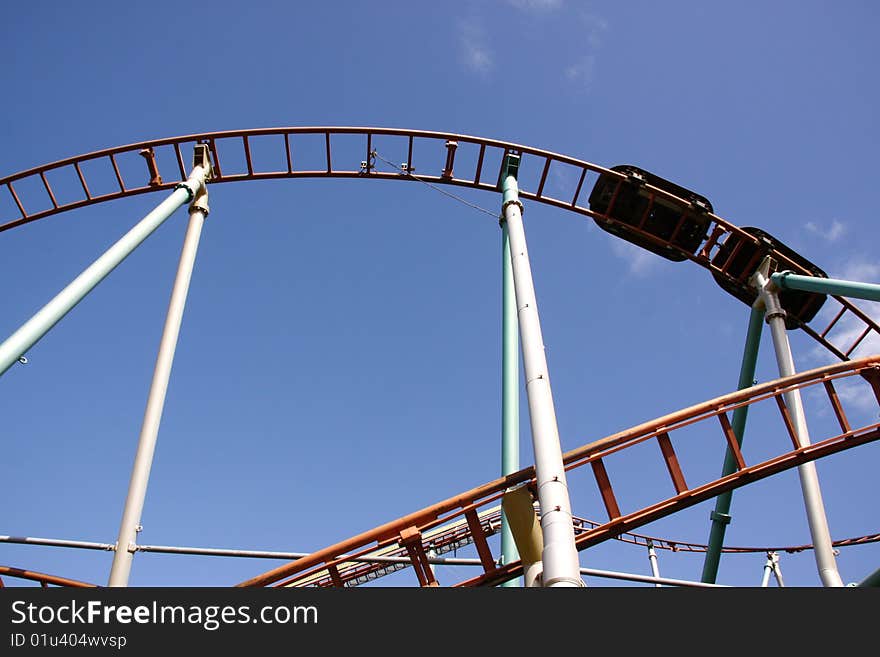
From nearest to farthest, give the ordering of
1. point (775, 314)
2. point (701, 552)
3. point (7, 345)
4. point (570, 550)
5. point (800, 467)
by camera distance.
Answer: point (570, 550)
point (7, 345)
point (800, 467)
point (775, 314)
point (701, 552)

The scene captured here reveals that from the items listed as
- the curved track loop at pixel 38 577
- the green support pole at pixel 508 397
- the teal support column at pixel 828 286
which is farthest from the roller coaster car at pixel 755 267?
the curved track loop at pixel 38 577

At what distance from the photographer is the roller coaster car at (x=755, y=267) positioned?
34.8 feet

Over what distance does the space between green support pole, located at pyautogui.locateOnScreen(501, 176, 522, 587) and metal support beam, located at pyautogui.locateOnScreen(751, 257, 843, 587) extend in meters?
3.16

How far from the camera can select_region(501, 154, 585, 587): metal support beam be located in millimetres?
4402

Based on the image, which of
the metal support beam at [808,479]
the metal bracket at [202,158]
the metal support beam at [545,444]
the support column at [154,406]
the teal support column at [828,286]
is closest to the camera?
the metal support beam at [545,444]

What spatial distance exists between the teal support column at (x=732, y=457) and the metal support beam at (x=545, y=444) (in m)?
4.24

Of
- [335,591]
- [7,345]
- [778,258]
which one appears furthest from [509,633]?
[778,258]

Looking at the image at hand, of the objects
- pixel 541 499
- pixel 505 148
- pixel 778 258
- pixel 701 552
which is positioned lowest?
pixel 541 499

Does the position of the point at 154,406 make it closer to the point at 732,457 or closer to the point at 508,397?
the point at 508,397

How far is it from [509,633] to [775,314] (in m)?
7.18

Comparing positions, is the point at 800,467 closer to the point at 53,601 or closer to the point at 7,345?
the point at 53,601

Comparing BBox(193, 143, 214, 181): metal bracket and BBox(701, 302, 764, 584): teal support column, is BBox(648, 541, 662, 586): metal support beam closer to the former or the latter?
BBox(701, 302, 764, 584): teal support column

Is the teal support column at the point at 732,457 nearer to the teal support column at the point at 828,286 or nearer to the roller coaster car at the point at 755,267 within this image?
the teal support column at the point at 828,286

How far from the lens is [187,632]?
3.84 metres
